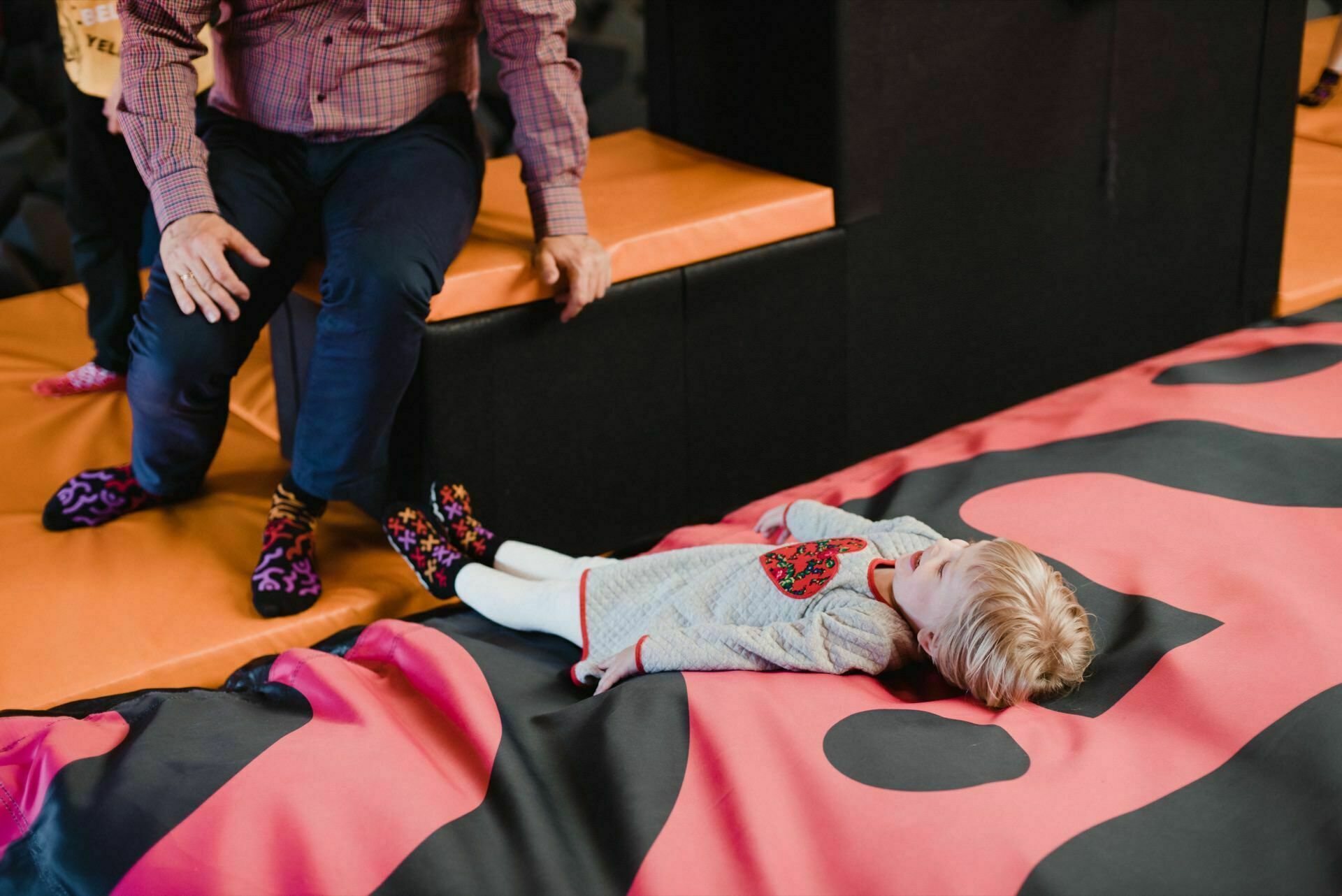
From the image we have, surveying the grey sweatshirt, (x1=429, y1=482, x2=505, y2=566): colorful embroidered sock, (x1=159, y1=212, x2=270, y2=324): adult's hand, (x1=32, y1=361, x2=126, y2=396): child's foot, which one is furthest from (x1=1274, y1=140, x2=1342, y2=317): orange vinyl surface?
(x1=32, y1=361, x2=126, y2=396): child's foot

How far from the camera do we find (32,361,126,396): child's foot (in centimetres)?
226

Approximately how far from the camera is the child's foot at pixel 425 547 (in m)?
1.62

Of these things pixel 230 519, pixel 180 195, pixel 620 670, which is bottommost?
pixel 230 519

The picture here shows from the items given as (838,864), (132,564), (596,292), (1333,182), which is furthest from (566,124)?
(1333,182)

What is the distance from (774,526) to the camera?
1.57 m

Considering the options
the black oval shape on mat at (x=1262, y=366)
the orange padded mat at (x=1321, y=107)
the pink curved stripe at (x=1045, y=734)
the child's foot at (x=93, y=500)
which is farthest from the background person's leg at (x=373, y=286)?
the orange padded mat at (x=1321, y=107)

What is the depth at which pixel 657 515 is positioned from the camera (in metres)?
1.98

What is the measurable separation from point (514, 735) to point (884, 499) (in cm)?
65

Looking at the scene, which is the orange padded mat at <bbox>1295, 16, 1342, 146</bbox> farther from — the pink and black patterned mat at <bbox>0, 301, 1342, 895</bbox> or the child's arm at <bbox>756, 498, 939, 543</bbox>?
the child's arm at <bbox>756, 498, 939, 543</bbox>

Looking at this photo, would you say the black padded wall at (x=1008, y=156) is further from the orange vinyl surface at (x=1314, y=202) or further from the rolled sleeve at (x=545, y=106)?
the rolled sleeve at (x=545, y=106)

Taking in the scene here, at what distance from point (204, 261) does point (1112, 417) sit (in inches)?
48.1

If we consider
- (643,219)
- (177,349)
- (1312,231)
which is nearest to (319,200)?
(177,349)

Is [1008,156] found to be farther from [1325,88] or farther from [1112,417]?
[1325,88]

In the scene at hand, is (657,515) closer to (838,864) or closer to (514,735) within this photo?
(514,735)
